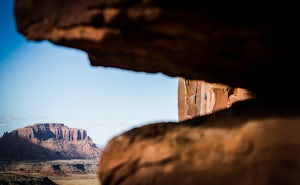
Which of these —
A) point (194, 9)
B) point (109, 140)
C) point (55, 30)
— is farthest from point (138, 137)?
point (194, 9)

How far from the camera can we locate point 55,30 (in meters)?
2.64

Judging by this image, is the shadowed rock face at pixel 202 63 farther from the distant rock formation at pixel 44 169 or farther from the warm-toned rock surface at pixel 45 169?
the warm-toned rock surface at pixel 45 169

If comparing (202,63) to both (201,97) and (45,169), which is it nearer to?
(201,97)

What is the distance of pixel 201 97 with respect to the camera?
10.3 meters

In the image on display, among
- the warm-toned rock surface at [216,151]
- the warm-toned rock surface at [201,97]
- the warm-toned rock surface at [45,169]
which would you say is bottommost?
the warm-toned rock surface at [45,169]

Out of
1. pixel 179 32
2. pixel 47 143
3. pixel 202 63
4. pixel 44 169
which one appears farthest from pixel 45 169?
pixel 179 32

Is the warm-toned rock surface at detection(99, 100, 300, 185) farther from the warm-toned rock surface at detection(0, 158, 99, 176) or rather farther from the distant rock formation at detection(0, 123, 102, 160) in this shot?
the distant rock formation at detection(0, 123, 102, 160)

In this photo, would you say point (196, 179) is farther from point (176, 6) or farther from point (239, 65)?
point (176, 6)

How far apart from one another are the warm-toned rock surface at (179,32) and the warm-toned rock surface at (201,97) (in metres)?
4.68

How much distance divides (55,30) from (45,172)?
5710 centimetres

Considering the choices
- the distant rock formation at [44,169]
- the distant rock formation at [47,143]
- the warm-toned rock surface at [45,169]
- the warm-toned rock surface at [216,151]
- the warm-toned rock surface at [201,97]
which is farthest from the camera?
the distant rock formation at [47,143]

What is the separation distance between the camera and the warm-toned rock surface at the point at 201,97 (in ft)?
26.8

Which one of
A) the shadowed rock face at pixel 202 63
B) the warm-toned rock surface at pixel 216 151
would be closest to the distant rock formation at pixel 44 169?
the warm-toned rock surface at pixel 216 151

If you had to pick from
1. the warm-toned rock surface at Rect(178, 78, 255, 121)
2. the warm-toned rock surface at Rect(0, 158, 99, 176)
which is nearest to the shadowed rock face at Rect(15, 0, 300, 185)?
the warm-toned rock surface at Rect(178, 78, 255, 121)
